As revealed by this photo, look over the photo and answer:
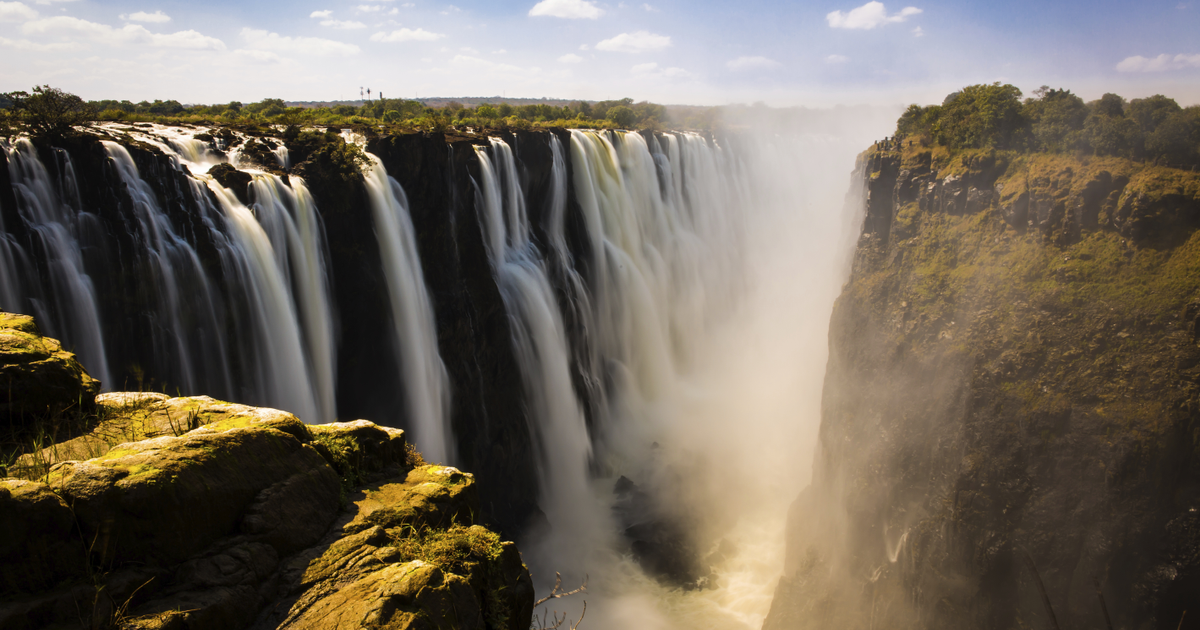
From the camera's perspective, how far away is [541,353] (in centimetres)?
2311

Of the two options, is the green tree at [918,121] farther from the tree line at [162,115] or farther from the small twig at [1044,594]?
the tree line at [162,115]

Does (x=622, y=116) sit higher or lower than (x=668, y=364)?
higher

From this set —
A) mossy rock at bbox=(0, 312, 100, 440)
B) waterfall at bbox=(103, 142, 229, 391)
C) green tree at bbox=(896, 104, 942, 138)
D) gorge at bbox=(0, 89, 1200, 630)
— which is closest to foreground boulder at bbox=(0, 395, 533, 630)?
gorge at bbox=(0, 89, 1200, 630)

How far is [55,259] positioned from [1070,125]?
24987mm

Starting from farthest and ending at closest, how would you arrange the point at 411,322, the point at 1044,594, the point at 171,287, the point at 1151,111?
the point at 411,322, the point at 1151,111, the point at 171,287, the point at 1044,594

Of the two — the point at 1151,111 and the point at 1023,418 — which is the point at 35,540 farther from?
the point at 1151,111

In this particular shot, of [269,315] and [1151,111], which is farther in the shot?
[269,315]

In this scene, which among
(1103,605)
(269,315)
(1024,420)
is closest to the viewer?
(1103,605)

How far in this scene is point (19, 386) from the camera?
511cm

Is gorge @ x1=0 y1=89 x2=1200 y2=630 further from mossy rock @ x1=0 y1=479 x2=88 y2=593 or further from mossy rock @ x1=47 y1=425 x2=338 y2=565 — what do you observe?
mossy rock @ x1=0 y1=479 x2=88 y2=593

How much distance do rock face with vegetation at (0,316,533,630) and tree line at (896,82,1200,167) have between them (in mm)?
17713

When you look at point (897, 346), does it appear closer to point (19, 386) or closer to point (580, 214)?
point (580, 214)

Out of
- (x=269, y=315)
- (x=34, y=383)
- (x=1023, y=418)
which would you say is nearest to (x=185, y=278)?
(x=269, y=315)

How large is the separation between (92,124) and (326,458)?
16198 millimetres
